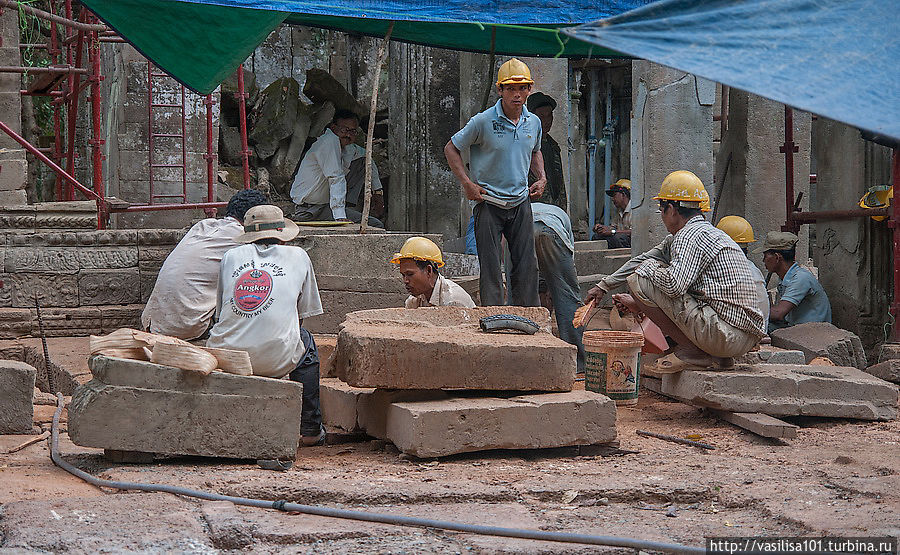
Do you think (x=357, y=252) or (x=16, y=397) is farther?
(x=357, y=252)

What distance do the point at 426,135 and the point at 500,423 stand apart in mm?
7596

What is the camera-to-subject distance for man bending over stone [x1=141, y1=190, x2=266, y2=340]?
7.21m

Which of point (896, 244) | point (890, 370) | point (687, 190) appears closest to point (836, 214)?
point (896, 244)

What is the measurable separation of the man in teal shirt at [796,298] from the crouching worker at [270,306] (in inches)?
200

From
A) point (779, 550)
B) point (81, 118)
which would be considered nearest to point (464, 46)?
point (779, 550)

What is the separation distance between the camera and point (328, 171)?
12.5 m

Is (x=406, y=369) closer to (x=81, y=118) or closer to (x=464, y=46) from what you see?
(x=464, y=46)

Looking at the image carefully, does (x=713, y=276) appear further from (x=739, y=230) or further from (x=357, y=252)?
(x=739, y=230)

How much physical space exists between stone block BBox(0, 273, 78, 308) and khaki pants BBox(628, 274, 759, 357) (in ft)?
15.1

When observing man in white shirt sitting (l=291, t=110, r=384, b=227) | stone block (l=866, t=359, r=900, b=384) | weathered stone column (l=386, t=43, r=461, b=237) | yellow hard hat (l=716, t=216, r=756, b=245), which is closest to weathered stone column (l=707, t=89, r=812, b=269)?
yellow hard hat (l=716, t=216, r=756, b=245)

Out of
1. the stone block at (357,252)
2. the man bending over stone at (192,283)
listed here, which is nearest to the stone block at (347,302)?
the stone block at (357,252)

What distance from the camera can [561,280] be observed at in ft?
26.6

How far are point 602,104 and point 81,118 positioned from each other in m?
9.00

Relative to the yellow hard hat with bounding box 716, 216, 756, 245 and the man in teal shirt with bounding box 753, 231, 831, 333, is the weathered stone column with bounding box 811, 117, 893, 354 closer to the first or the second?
the man in teal shirt with bounding box 753, 231, 831, 333
